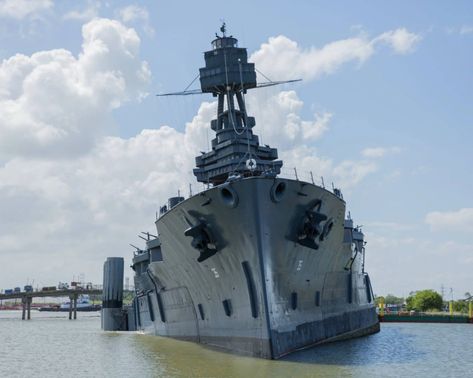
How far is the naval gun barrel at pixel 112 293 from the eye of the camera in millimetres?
50406

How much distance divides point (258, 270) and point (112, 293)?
31.7m

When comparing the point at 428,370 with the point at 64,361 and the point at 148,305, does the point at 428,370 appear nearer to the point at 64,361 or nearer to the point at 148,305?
the point at 64,361

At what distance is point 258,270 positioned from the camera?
858 inches

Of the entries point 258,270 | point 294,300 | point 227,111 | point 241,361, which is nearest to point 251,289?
point 258,270

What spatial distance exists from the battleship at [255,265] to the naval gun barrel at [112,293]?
724 inches

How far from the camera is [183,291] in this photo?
2806 centimetres

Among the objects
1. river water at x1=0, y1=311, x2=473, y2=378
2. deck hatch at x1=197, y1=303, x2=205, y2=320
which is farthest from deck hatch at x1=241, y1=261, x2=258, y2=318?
deck hatch at x1=197, y1=303, x2=205, y2=320

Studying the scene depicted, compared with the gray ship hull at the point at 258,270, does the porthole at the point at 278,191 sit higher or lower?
higher

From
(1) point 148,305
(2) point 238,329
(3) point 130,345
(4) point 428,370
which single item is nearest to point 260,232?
(2) point 238,329

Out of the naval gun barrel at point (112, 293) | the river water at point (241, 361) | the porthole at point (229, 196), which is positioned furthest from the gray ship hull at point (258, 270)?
the naval gun barrel at point (112, 293)

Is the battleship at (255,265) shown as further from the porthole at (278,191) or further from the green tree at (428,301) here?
the green tree at (428,301)

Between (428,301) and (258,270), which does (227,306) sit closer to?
(258,270)

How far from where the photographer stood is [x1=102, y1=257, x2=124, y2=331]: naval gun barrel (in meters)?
50.4

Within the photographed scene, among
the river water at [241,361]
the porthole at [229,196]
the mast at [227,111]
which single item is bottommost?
the river water at [241,361]
